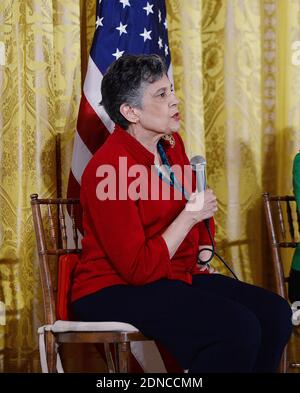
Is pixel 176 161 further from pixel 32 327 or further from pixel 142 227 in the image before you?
pixel 32 327

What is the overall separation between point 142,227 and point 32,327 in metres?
0.95

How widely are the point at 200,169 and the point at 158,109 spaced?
8.4 inches

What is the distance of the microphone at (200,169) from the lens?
1.89 m

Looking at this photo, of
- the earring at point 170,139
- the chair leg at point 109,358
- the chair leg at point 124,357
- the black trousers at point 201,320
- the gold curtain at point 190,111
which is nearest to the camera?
the black trousers at point 201,320

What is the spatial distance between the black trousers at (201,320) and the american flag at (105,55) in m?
0.58

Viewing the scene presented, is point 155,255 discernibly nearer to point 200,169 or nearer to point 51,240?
point 200,169

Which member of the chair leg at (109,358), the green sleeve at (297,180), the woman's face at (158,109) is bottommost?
the chair leg at (109,358)

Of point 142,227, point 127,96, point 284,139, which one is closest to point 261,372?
point 142,227

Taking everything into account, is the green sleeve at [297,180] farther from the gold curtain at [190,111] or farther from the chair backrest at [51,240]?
the chair backrest at [51,240]

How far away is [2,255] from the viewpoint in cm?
258

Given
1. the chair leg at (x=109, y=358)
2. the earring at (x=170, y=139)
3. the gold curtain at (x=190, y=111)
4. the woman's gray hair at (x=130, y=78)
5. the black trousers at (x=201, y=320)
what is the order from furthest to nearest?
the gold curtain at (x=190, y=111) < the chair leg at (x=109, y=358) < the earring at (x=170, y=139) < the woman's gray hair at (x=130, y=78) < the black trousers at (x=201, y=320)

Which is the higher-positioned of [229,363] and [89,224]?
[89,224]

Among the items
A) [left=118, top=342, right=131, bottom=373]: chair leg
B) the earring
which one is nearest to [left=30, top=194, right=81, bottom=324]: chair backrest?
[left=118, top=342, right=131, bottom=373]: chair leg

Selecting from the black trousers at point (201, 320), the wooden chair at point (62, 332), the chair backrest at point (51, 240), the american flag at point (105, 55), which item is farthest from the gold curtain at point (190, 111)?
the black trousers at point (201, 320)
